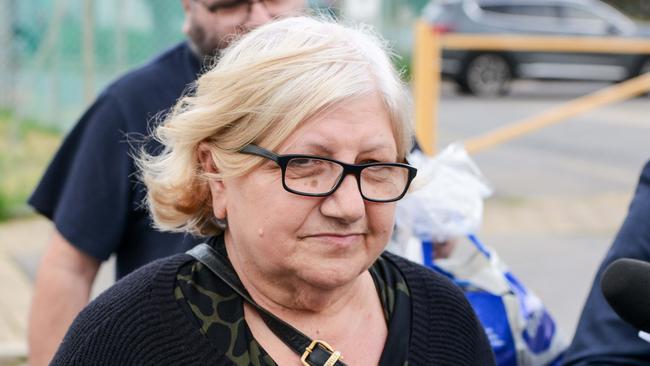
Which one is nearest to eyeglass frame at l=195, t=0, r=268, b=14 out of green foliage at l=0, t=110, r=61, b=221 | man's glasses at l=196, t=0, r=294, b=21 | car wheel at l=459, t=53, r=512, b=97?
man's glasses at l=196, t=0, r=294, b=21

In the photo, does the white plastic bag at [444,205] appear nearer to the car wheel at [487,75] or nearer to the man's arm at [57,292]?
the man's arm at [57,292]

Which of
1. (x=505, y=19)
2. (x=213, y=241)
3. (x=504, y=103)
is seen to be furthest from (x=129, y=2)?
(x=505, y=19)

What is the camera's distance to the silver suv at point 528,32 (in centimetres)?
1852

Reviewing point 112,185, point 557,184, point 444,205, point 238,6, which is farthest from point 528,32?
point 112,185

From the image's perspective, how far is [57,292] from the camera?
2.72 meters

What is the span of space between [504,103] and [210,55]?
15586mm

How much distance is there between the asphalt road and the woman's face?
4.44 metres

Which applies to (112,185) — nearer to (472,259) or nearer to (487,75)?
(472,259)

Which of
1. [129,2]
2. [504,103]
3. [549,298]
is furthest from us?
[504,103]

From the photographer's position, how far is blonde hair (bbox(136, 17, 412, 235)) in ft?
5.74

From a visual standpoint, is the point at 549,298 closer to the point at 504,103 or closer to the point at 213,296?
the point at 213,296

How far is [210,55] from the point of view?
8.98 feet

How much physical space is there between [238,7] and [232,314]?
1133mm

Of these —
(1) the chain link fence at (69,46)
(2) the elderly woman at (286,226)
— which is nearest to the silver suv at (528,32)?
(1) the chain link fence at (69,46)
